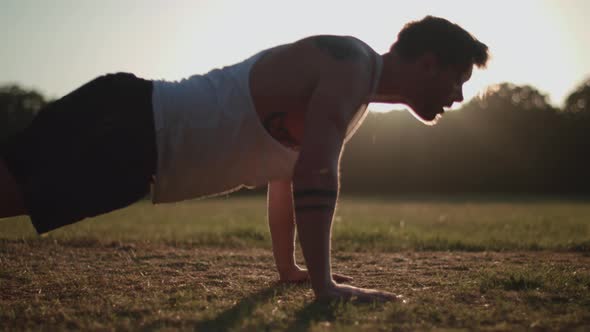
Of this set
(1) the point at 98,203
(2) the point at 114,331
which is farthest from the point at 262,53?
(2) the point at 114,331

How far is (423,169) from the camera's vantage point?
4709 centimetres

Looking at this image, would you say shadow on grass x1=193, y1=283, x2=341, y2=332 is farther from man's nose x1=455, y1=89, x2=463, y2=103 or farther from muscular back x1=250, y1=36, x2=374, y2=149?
man's nose x1=455, y1=89, x2=463, y2=103

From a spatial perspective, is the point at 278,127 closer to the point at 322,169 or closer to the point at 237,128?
the point at 237,128

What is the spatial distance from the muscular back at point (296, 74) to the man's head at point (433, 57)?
214 millimetres

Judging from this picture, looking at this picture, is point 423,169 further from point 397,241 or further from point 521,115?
point 397,241

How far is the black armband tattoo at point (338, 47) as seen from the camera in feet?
9.25

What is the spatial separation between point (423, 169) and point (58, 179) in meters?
45.7

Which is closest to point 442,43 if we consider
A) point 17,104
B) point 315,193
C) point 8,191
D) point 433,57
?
point 433,57

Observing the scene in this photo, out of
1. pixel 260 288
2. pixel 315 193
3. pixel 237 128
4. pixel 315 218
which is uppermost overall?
pixel 237 128

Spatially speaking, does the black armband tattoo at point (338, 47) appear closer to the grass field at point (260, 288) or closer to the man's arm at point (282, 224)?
the man's arm at point (282, 224)

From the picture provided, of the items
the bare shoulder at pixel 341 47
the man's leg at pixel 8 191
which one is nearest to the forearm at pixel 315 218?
the bare shoulder at pixel 341 47

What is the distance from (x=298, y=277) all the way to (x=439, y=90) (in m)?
1.36

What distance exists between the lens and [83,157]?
9.20 feet

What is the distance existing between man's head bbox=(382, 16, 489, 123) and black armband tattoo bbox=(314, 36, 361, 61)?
284 millimetres
